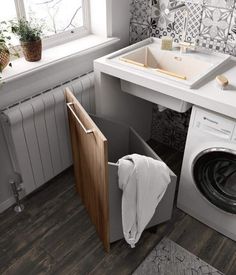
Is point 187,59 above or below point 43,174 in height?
above

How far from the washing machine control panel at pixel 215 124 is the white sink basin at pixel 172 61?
210 mm

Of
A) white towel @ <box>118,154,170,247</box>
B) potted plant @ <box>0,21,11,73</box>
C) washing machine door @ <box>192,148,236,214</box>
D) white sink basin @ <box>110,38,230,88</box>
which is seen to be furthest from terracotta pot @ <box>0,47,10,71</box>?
washing machine door @ <box>192,148,236,214</box>

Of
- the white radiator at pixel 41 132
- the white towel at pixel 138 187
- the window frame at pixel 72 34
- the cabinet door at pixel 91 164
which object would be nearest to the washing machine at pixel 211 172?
the white towel at pixel 138 187

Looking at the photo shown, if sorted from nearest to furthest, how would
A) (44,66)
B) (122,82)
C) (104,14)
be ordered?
(44,66), (122,82), (104,14)

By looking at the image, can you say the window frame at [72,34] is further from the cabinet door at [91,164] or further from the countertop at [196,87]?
the cabinet door at [91,164]

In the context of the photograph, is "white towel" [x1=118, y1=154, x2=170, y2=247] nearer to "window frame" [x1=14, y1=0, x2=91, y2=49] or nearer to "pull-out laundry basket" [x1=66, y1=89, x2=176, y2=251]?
"pull-out laundry basket" [x1=66, y1=89, x2=176, y2=251]

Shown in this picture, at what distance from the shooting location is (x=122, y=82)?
204 cm

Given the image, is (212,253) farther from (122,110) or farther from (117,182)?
(122,110)

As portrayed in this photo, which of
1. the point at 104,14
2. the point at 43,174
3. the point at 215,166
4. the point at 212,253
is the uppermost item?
the point at 104,14

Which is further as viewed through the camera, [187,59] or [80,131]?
[187,59]

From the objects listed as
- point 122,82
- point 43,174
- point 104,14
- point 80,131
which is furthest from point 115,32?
point 43,174

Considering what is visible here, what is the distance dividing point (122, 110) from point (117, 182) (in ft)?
2.87

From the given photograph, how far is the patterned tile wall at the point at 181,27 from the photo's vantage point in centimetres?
193

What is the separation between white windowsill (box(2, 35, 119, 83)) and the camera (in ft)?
5.85
